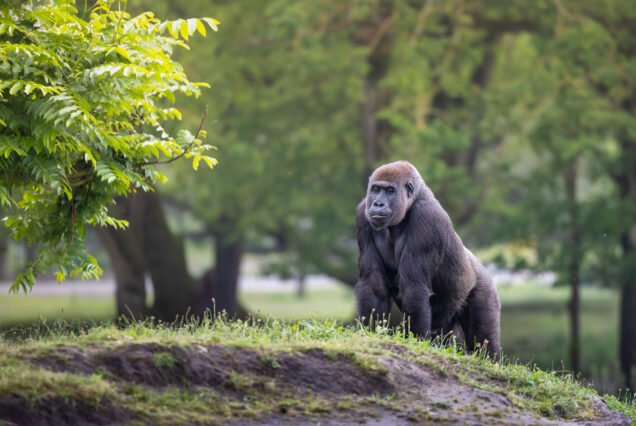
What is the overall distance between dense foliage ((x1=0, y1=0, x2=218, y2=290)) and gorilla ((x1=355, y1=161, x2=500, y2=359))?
1652 millimetres

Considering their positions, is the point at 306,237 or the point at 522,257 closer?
the point at 522,257

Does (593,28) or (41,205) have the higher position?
(593,28)

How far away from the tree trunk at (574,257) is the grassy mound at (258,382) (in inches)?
527

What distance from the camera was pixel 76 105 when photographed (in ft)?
24.2

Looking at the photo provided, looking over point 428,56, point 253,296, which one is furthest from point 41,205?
point 253,296

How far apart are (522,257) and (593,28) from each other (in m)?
5.21

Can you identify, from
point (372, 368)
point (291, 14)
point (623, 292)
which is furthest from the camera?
point (623, 292)

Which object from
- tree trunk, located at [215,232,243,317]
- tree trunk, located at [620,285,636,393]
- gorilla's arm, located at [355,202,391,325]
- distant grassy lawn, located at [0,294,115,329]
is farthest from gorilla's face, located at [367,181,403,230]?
distant grassy lawn, located at [0,294,115,329]

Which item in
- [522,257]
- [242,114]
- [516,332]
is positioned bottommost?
[516,332]

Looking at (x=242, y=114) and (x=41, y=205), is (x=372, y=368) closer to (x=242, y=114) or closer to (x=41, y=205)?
(x=41, y=205)

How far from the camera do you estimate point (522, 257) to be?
70.3ft

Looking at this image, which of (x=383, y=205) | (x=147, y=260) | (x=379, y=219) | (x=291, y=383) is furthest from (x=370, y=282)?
(x=147, y=260)

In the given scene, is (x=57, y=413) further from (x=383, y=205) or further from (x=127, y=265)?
(x=127, y=265)

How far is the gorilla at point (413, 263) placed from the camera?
872cm
